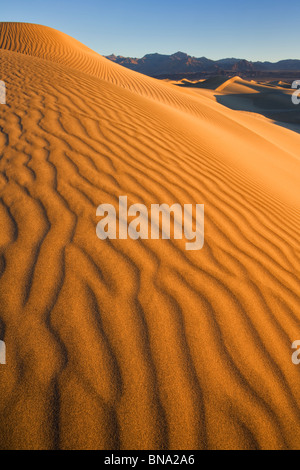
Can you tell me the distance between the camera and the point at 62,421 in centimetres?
120

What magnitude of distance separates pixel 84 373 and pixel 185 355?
532mm

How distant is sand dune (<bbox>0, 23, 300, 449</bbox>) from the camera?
1.25 metres

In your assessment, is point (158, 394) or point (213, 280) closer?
point (158, 394)

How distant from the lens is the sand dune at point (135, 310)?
1.25 meters

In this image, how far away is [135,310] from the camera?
1654 millimetres

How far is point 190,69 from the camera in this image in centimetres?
9506

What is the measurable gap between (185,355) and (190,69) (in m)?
111

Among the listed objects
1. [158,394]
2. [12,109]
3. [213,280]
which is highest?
[12,109]

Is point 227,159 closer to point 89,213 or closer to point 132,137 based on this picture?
point 132,137

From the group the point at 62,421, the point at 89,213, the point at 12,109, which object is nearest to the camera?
the point at 62,421

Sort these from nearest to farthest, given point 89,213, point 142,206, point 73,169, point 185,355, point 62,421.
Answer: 1. point 62,421
2. point 185,355
3. point 89,213
4. point 142,206
5. point 73,169
